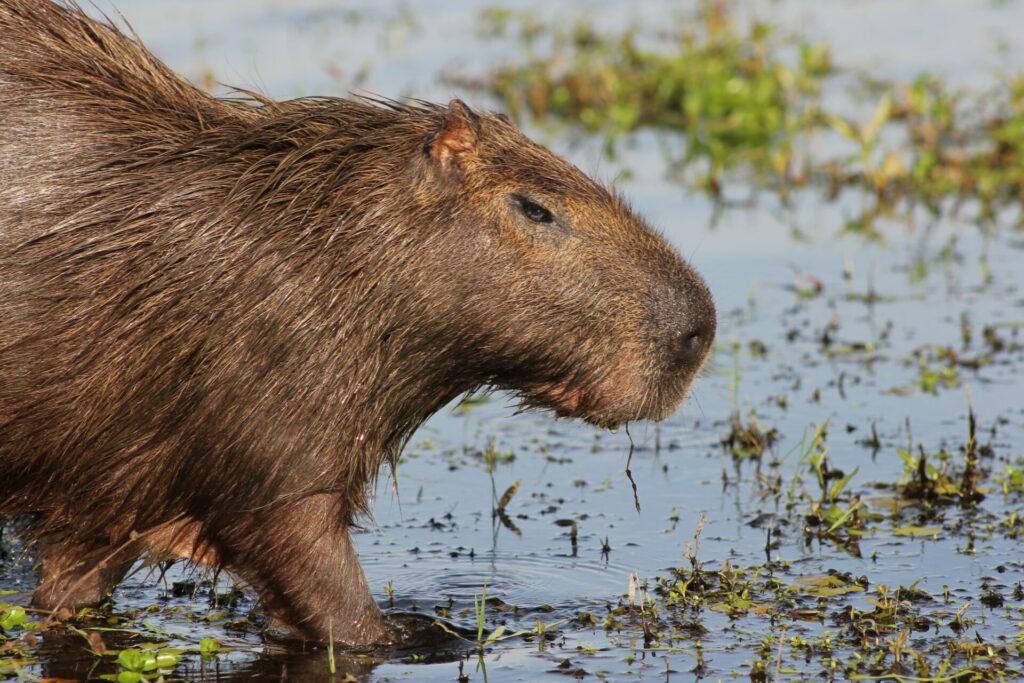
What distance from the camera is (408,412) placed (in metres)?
4.00

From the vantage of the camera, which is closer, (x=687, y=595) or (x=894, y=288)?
(x=687, y=595)

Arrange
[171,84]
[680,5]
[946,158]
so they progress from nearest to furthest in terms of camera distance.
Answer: [171,84] < [946,158] < [680,5]

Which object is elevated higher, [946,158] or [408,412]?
[946,158]

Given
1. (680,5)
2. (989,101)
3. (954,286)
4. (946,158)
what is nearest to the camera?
(954,286)

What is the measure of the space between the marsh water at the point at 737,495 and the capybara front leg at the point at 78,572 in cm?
11

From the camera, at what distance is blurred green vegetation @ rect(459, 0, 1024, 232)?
8172 millimetres

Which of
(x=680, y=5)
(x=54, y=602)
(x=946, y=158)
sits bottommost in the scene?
(x=54, y=602)

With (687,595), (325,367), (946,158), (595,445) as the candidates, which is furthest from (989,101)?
(325,367)

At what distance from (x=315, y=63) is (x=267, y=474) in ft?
24.3

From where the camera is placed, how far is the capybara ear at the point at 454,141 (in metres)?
3.95

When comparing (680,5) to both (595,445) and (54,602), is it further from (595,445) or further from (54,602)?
(54,602)

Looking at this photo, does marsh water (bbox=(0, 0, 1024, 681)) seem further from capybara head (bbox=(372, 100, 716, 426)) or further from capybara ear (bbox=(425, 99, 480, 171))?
capybara ear (bbox=(425, 99, 480, 171))

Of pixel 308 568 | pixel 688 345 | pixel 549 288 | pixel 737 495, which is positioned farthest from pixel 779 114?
pixel 308 568

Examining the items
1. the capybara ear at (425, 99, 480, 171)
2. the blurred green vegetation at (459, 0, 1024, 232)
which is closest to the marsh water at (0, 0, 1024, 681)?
the blurred green vegetation at (459, 0, 1024, 232)
